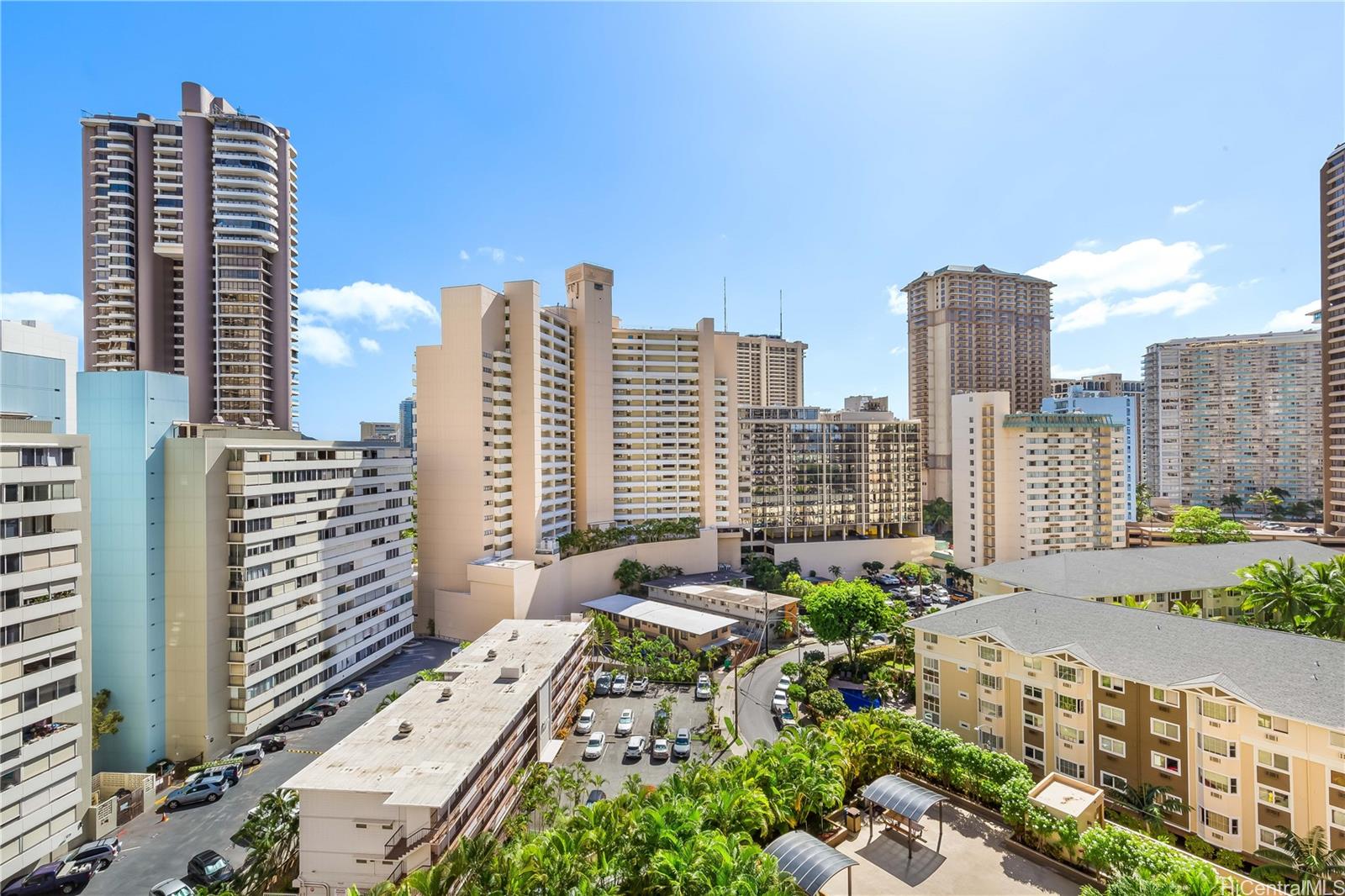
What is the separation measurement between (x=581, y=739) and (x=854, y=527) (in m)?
58.9

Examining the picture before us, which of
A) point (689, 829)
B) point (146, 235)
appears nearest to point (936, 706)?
point (689, 829)

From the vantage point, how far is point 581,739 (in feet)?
123

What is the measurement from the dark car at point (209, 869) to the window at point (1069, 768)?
3783 centimetres

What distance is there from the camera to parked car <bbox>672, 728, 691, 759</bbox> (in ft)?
116

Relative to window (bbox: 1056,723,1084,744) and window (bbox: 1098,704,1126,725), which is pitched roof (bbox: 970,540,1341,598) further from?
window (bbox: 1098,704,1126,725)

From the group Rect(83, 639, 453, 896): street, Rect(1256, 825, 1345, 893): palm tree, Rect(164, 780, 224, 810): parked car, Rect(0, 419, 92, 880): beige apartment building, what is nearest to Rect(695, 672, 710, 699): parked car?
Rect(83, 639, 453, 896): street

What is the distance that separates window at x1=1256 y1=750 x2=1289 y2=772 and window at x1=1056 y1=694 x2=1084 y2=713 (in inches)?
237

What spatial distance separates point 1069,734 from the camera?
2853 centimetres

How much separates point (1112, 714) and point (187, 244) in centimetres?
9877

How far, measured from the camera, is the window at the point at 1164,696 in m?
25.6

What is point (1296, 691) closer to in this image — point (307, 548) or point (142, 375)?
point (307, 548)

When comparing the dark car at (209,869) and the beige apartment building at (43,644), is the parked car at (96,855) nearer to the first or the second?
the beige apartment building at (43,644)

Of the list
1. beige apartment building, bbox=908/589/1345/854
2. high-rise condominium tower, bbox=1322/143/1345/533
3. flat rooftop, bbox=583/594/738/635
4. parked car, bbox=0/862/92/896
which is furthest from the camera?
high-rise condominium tower, bbox=1322/143/1345/533

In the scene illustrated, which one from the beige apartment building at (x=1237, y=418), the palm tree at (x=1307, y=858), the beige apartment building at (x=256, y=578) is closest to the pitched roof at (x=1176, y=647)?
the palm tree at (x=1307, y=858)
